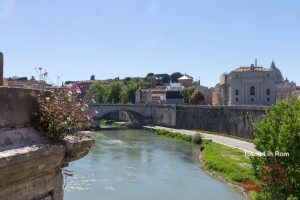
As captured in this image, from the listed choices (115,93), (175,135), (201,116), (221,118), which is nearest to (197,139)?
(175,135)

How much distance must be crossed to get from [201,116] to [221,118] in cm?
646

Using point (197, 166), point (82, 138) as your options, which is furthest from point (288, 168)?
point (197, 166)

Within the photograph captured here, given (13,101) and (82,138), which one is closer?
(13,101)

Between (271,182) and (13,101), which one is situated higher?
(13,101)

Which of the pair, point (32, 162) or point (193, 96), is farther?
point (193, 96)

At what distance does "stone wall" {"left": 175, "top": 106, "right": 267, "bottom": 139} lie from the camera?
167 feet

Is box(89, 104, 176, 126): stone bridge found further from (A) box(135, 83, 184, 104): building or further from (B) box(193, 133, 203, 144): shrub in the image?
(B) box(193, 133, 203, 144): shrub

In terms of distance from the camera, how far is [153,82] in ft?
461

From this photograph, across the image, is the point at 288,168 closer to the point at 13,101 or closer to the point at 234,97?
the point at 13,101

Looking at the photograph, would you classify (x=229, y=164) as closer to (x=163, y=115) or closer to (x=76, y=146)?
(x=76, y=146)

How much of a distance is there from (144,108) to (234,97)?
54.0ft

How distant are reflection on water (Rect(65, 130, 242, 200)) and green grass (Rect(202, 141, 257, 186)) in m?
0.94

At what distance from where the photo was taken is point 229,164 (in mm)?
31578

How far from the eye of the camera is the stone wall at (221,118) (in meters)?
51.0
